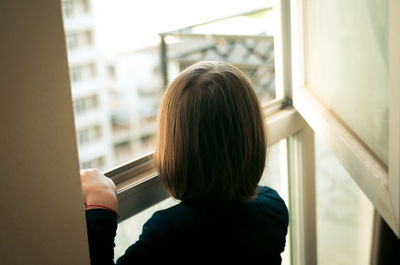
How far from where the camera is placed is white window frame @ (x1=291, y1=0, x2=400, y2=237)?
75 cm

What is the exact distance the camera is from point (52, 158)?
67cm

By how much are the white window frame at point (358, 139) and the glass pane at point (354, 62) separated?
0.02 metres

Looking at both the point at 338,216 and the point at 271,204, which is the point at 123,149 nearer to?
the point at 271,204

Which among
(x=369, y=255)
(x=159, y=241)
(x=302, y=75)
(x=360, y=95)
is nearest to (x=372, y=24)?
(x=360, y=95)

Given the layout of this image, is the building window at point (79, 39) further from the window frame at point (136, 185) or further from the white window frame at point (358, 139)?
the white window frame at point (358, 139)

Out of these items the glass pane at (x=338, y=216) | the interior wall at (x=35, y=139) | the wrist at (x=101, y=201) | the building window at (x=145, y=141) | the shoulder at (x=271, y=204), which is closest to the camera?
the interior wall at (x=35, y=139)

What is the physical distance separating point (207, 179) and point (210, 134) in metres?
0.10

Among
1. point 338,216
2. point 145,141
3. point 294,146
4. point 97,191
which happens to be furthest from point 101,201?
point 338,216

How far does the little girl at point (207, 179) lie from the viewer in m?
0.94

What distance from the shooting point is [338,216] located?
2018 millimetres

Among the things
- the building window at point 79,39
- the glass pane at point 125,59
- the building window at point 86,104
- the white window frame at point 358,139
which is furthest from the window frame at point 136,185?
the white window frame at point 358,139

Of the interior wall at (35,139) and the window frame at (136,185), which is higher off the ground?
the interior wall at (35,139)

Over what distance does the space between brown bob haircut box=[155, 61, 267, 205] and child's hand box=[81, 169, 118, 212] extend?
14 centimetres

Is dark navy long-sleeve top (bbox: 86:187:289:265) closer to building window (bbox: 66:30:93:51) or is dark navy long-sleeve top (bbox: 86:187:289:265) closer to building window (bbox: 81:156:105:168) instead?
building window (bbox: 81:156:105:168)
